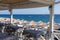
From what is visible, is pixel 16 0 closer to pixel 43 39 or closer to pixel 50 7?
pixel 50 7

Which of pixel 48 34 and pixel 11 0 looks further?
pixel 48 34

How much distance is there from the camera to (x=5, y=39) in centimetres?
557

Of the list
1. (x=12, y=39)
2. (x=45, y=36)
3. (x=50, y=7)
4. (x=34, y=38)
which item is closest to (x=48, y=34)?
(x=45, y=36)

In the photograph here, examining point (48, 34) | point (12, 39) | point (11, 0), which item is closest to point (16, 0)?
point (11, 0)

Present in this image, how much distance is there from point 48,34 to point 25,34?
0.94m

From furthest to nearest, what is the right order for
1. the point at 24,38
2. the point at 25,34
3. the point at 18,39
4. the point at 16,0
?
the point at 25,34
the point at 24,38
the point at 18,39
the point at 16,0

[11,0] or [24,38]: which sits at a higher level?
[11,0]

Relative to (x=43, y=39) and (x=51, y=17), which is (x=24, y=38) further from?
(x=51, y=17)

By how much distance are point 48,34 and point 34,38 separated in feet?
2.15

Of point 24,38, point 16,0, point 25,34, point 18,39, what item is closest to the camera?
point 16,0

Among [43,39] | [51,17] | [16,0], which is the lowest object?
[43,39]

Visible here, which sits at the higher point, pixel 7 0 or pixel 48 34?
pixel 7 0

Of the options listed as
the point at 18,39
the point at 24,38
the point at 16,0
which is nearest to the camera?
the point at 16,0

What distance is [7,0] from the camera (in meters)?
5.47
